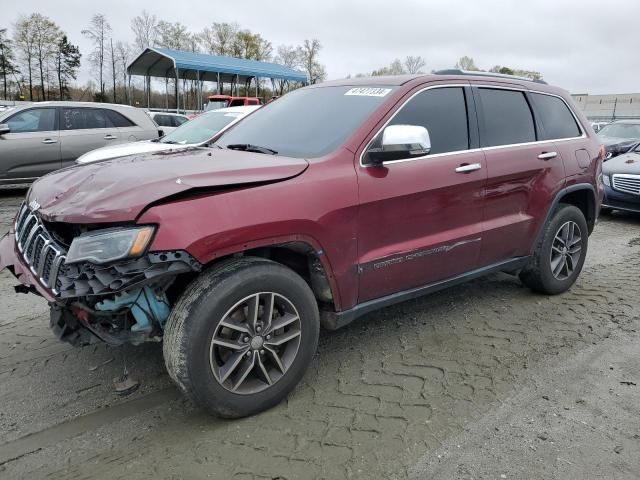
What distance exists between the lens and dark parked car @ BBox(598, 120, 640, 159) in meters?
12.2

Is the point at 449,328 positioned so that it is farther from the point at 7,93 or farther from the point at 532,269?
the point at 7,93

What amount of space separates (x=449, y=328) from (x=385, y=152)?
1.63 metres

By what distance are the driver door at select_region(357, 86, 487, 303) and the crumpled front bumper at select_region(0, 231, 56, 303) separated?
171 centimetres

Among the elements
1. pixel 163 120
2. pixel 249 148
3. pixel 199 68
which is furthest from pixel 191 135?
pixel 199 68

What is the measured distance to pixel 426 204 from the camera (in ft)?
11.0

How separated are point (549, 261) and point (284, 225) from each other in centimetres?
279

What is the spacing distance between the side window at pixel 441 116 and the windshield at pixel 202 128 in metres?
4.57

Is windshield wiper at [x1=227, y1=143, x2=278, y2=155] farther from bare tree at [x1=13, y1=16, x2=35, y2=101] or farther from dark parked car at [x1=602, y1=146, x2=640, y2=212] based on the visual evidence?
bare tree at [x1=13, y1=16, x2=35, y2=101]

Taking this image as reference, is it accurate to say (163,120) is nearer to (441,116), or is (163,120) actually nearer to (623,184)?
(623,184)

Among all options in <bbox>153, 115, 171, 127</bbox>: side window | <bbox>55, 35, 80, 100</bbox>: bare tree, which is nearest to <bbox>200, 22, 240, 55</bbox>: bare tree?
<bbox>55, 35, 80, 100</bbox>: bare tree

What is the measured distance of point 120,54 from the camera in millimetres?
47344

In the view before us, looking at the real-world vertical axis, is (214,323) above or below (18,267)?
below

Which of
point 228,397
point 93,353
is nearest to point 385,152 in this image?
point 228,397

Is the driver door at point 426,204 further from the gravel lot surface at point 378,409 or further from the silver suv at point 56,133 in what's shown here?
the silver suv at point 56,133
